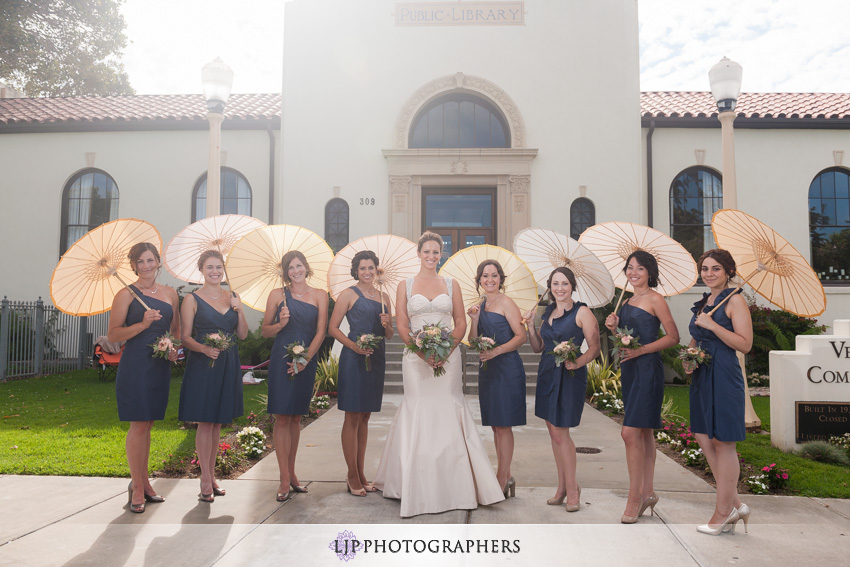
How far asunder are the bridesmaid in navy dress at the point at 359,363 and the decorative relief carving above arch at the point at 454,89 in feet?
33.7

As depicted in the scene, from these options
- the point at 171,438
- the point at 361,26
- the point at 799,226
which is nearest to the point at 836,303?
the point at 799,226

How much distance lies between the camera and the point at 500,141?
15.5 metres

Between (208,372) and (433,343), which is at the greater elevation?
(433,343)

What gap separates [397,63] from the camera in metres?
15.4

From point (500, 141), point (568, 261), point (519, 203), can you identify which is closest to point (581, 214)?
point (519, 203)

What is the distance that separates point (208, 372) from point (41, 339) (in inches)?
458

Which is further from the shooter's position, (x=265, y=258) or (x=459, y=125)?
(x=459, y=125)

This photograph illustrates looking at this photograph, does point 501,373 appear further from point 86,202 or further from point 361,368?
point 86,202

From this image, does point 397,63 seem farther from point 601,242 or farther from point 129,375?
point 129,375

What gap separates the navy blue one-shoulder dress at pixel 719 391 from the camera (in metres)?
4.28

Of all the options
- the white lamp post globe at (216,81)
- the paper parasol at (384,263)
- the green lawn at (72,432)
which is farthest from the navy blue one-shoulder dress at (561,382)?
the white lamp post globe at (216,81)

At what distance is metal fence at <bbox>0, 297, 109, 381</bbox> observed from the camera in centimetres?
1294

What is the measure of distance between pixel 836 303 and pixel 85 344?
19.8 metres
